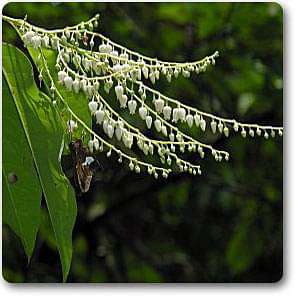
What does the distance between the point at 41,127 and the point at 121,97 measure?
14 centimetres

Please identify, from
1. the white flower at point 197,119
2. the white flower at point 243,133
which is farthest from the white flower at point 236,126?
the white flower at point 197,119

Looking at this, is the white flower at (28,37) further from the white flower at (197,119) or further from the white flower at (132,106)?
the white flower at (197,119)

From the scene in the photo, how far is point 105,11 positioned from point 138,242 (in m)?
0.46

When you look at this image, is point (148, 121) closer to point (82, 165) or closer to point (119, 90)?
point (119, 90)

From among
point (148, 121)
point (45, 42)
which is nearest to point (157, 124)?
point (148, 121)

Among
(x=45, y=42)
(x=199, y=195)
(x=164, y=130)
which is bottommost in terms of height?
(x=199, y=195)

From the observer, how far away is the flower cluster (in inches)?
47.4

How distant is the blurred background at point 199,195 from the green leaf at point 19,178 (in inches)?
5.0

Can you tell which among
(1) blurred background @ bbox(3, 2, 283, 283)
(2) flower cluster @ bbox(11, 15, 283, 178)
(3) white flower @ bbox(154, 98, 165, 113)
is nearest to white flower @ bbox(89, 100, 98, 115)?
(2) flower cluster @ bbox(11, 15, 283, 178)

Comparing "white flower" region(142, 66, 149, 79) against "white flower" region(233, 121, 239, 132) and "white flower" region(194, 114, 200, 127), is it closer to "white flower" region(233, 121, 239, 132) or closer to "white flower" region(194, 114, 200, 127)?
"white flower" region(194, 114, 200, 127)

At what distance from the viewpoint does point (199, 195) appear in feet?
4.97

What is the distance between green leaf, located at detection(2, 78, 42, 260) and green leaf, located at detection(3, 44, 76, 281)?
0.02m
